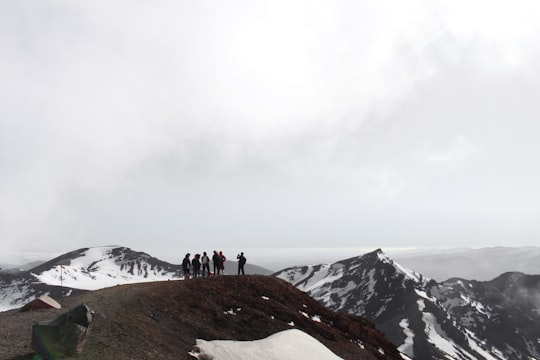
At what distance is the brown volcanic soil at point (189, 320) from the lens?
86.3ft

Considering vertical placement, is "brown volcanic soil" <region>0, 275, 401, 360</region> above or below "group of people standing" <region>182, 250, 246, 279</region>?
below

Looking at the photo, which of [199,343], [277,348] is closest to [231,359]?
[199,343]

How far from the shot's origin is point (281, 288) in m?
50.6

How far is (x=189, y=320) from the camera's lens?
3397cm

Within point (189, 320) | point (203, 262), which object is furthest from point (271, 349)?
point (203, 262)

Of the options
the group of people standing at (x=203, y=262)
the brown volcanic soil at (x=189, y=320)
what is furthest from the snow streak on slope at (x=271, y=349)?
the group of people standing at (x=203, y=262)

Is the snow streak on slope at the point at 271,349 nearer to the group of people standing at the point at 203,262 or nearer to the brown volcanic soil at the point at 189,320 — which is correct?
the brown volcanic soil at the point at 189,320

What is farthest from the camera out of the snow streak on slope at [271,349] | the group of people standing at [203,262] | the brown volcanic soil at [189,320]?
the group of people standing at [203,262]

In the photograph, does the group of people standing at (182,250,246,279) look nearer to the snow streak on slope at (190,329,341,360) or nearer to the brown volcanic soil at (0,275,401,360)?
the brown volcanic soil at (0,275,401,360)

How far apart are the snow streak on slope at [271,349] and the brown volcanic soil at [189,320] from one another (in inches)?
46.6

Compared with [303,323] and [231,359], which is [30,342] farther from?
[303,323]

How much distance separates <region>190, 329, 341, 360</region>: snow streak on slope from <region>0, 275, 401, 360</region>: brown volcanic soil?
46.6 inches

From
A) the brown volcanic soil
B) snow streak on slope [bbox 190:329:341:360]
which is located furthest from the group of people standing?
snow streak on slope [bbox 190:329:341:360]

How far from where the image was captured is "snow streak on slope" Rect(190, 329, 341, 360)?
29.8m
